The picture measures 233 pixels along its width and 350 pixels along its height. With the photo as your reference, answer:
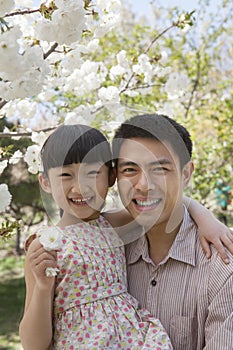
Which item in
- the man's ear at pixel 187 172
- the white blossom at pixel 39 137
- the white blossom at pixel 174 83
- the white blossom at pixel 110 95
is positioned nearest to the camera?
the man's ear at pixel 187 172

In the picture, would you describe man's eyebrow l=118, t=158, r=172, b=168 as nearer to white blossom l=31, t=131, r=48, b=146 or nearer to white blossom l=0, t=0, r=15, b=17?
white blossom l=0, t=0, r=15, b=17

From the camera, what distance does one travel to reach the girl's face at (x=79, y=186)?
142cm

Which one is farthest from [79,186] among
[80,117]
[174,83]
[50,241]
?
[174,83]

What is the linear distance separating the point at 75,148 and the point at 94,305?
0.41 metres

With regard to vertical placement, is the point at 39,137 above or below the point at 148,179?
above

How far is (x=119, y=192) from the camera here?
1513 mm

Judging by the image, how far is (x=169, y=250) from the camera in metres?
1.56

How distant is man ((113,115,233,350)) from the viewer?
1.44m

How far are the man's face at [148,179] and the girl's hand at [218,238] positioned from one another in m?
0.12

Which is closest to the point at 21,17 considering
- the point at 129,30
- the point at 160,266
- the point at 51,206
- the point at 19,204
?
the point at 51,206

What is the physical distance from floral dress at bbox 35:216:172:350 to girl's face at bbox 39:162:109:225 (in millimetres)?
78

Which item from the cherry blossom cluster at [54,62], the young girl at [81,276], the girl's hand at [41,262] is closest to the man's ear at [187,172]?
the young girl at [81,276]

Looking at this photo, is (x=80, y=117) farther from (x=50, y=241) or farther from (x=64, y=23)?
(x=50, y=241)

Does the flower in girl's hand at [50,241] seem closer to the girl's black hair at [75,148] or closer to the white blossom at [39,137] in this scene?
the girl's black hair at [75,148]
